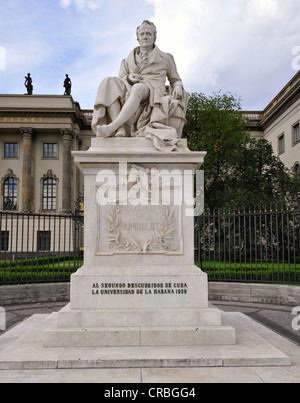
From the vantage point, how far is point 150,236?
4.85m

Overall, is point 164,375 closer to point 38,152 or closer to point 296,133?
point 296,133

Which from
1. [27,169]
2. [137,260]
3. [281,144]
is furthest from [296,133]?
[137,260]

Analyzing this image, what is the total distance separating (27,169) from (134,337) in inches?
1416

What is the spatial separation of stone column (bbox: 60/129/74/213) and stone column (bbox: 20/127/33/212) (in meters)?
3.29

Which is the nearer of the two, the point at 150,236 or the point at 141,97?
the point at 150,236

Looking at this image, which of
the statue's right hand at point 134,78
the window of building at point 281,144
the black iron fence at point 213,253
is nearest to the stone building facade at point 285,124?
the window of building at point 281,144

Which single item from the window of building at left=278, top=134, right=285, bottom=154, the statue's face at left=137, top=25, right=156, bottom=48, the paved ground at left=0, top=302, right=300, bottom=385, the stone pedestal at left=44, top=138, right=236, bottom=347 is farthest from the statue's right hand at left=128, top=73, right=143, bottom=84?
the window of building at left=278, top=134, right=285, bottom=154

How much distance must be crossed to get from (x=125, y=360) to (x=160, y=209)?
192 centimetres

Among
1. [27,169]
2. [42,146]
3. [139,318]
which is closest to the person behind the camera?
[139,318]

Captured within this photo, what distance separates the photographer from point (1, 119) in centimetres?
3769

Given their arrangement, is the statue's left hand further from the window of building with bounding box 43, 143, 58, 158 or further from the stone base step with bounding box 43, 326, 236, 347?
the window of building with bounding box 43, 143, 58, 158

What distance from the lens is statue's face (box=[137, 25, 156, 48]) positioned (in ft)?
17.9

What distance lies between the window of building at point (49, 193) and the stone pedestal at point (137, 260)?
35.0m

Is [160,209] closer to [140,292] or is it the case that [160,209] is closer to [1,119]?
[140,292]
